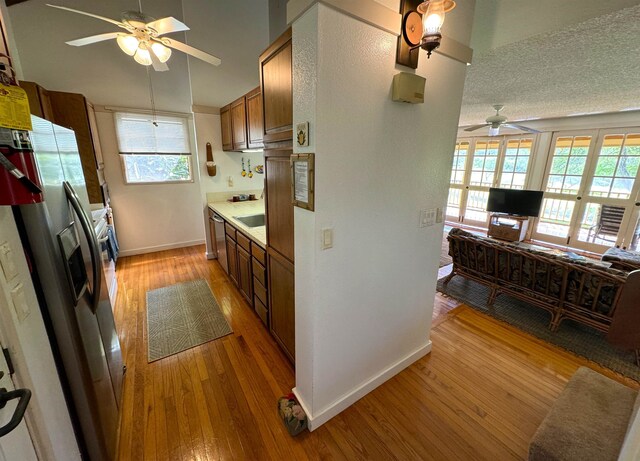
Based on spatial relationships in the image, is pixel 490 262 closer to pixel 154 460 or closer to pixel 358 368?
pixel 358 368

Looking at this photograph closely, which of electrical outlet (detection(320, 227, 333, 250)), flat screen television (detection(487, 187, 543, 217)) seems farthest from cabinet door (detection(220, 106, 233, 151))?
flat screen television (detection(487, 187, 543, 217))

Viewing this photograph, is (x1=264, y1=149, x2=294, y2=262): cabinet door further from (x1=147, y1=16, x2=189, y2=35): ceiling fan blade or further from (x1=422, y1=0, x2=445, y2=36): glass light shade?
(x1=147, y1=16, x2=189, y2=35): ceiling fan blade

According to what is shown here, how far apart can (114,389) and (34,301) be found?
0.96 meters

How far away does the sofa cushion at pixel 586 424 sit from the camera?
1072mm

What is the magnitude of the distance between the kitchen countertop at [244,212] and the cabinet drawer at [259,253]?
0.19 ft

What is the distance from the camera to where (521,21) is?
5.78ft

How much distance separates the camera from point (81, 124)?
2.78 meters

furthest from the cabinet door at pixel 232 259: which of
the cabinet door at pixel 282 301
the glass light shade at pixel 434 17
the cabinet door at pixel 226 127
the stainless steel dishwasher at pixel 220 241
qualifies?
the glass light shade at pixel 434 17

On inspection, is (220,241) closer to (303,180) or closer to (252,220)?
(252,220)

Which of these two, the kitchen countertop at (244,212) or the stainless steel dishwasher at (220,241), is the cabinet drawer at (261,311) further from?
the stainless steel dishwasher at (220,241)

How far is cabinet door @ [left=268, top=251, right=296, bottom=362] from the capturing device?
1812 mm

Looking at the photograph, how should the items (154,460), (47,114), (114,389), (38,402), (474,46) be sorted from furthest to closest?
(47,114) → (474,46) → (114,389) → (154,460) → (38,402)

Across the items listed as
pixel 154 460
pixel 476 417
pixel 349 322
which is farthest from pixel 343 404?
pixel 154 460

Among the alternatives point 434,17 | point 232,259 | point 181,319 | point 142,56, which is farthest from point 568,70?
point 181,319
